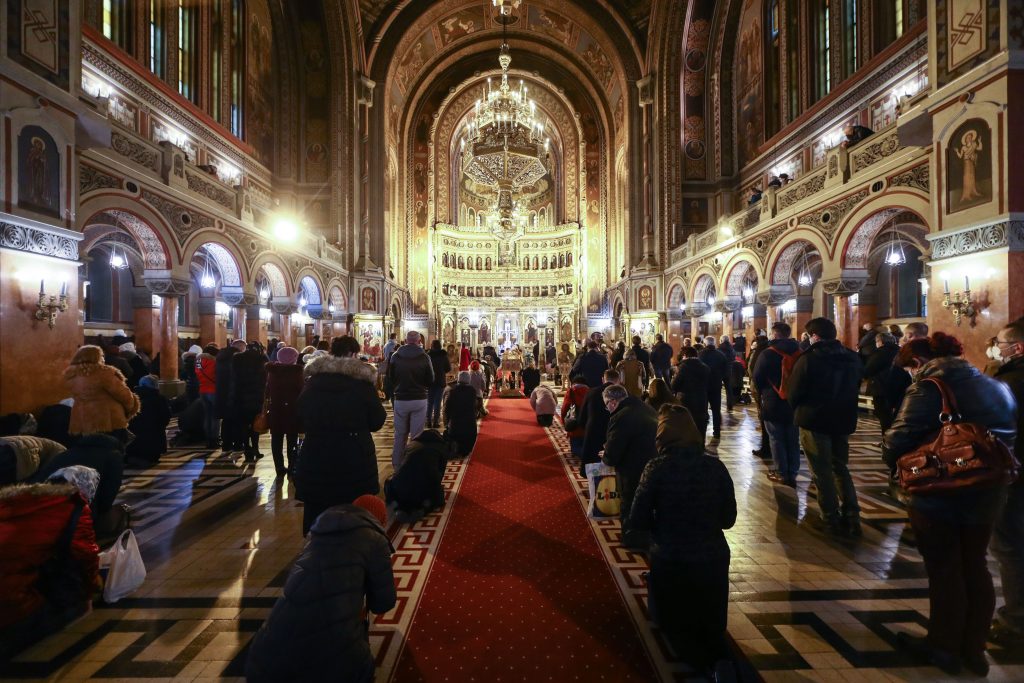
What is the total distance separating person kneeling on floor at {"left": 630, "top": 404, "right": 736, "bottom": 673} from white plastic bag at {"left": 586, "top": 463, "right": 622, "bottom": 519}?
1.75m

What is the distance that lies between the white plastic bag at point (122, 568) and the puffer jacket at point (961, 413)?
14.4ft

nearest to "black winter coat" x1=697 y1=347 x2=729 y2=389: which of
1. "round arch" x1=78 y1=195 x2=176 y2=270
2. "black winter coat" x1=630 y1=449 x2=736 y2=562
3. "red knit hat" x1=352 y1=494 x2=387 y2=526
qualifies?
"black winter coat" x1=630 y1=449 x2=736 y2=562

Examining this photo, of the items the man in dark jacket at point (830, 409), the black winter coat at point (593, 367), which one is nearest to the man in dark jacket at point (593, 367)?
the black winter coat at point (593, 367)

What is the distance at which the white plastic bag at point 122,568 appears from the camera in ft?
9.84

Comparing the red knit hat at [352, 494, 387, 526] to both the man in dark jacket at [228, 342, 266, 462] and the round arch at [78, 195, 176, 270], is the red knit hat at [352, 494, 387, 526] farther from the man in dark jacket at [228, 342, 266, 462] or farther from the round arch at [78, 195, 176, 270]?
the round arch at [78, 195, 176, 270]

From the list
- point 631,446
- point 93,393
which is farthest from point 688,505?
point 93,393

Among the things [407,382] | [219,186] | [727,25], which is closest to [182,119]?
[219,186]

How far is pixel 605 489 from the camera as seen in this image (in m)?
4.27

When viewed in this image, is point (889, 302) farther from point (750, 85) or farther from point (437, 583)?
point (437, 583)

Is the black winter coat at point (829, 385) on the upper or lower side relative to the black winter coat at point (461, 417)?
upper

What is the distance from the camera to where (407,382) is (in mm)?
5656

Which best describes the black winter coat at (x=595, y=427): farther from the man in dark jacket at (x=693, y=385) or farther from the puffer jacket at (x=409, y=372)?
the man in dark jacket at (x=693, y=385)

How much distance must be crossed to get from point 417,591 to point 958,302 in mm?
7377

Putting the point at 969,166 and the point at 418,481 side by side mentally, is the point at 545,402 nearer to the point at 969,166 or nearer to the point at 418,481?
the point at 418,481
